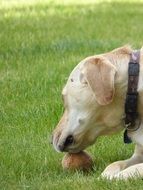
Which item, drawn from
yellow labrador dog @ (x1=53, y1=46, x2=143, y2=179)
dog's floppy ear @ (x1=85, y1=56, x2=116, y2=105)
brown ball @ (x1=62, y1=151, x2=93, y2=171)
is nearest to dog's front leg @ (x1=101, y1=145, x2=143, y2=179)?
yellow labrador dog @ (x1=53, y1=46, x2=143, y2=179)

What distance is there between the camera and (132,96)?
15.0 ft

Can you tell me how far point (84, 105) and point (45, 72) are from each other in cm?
319

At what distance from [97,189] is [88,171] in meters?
0.62

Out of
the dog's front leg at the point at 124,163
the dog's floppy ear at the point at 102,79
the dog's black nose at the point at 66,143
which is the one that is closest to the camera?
the dog's floppy ear at the point at 102,79

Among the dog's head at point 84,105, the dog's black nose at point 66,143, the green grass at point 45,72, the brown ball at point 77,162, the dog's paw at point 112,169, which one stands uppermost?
the dog's head at point 84,105

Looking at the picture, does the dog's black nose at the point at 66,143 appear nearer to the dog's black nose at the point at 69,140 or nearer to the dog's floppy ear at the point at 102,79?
the dog's black nose at the point at 69,140

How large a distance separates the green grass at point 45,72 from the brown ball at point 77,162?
2.3 inches

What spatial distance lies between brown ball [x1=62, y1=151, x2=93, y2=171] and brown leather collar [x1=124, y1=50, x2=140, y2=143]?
40 cm

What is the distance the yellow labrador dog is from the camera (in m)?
4.55

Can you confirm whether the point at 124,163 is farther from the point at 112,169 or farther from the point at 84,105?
the point at 84,105

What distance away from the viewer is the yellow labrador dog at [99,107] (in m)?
4.55

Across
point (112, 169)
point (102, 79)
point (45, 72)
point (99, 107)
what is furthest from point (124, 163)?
point (45, 72)

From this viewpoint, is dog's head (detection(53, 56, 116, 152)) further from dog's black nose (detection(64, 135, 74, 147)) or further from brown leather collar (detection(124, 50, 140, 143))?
brown leather collar (detection(124, 50, 140, 143))

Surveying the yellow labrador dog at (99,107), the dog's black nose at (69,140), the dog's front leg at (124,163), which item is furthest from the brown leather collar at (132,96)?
the dog's black nose at (69,140)
